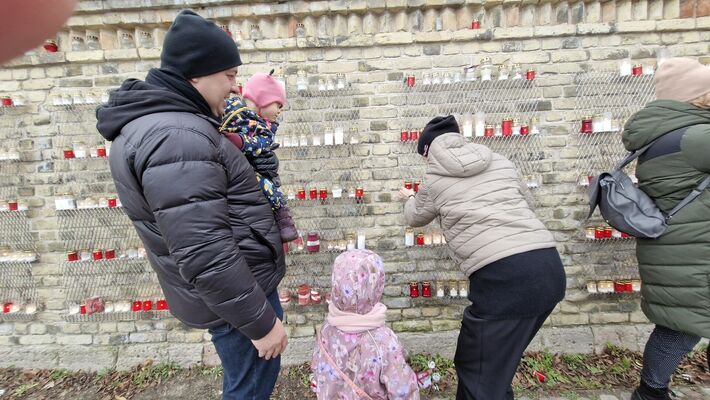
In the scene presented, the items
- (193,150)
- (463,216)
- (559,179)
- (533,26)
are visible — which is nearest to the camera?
(193,150)

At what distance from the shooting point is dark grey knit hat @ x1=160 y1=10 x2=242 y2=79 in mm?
1463

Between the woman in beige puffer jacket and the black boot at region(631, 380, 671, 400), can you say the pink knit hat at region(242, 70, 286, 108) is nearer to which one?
the woman in beige puffer jacket

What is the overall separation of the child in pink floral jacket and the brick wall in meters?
1.47

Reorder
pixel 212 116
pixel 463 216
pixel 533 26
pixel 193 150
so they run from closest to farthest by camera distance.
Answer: pixel 193 150 < pixel 212 116 < pixel 463 216 < pixel 533 26

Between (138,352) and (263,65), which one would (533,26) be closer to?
(263,65)

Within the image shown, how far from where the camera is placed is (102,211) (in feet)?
10.4

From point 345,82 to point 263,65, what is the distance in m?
0.72

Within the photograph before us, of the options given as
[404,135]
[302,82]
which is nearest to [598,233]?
[404,135]

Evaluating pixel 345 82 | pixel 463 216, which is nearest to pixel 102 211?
pixel 345 82

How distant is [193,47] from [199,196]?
66cm

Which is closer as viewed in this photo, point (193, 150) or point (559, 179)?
point (193, 150)

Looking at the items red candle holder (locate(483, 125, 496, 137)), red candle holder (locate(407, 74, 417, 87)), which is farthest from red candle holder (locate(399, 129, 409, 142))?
red candle holder (locate(483, 125, 496, 137))

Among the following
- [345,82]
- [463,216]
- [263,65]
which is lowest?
[463,216]

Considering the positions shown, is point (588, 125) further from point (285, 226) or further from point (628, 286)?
point (285, 226)
